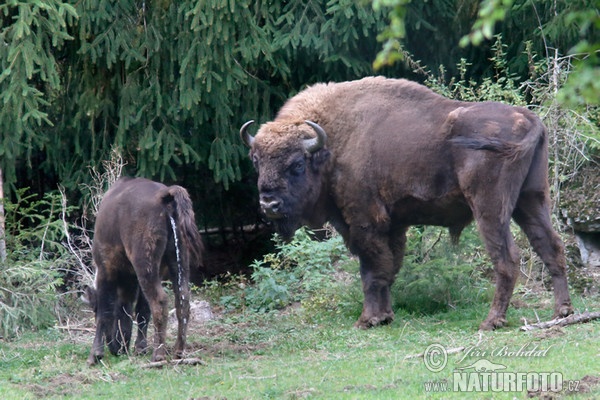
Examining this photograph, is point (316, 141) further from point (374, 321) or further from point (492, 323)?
point (492, 323)

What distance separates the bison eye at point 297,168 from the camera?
33.8 ft

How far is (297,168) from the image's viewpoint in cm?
1030

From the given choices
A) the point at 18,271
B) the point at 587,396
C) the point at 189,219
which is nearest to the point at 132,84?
the point at 18,271

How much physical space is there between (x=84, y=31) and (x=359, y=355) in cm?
684

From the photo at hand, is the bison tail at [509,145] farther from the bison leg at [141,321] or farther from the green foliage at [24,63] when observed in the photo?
the green foliage at [24,63]

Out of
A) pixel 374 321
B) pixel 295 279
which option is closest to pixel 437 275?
pixel 374 321

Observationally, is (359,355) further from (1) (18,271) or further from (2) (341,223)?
(1) (18,271)

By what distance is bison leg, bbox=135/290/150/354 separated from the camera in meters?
9.18

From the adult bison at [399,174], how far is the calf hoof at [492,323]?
0.05 feet

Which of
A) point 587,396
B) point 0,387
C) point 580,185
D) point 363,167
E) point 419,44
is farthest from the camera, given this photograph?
point 419,44

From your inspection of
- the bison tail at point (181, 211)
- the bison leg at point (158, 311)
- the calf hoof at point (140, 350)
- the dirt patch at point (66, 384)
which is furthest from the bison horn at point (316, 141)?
the dirt patch at point (66, 384)

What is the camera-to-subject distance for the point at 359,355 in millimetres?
8508

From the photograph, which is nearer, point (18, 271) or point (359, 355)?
point (359, 355)

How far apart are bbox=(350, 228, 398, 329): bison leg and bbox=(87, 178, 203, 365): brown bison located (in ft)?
7.57
